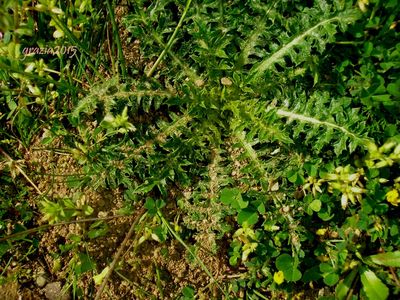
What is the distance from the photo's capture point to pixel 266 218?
2.62 m

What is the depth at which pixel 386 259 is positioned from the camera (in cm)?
260

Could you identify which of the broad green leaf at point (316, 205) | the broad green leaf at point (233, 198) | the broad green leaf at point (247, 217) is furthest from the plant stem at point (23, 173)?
the broad green leaf at point (316, 205)

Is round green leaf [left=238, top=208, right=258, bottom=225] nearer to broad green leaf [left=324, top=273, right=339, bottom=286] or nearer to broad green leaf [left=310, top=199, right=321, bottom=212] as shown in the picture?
broad green leaf [left=310, top=199, right=321, bottom=212]

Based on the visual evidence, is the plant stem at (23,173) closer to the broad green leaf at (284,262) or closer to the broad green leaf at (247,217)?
the broad green leaf at (247,217)

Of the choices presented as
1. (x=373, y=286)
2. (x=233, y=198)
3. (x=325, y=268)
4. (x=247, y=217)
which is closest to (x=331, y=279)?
(x=325, y=268)

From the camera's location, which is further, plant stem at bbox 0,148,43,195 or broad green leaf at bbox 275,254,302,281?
plant stem at bbox 0,148,43,195

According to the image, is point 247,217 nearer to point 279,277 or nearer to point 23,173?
point 279,277

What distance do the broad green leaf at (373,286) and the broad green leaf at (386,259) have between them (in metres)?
0.07

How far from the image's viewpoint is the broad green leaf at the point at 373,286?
8.35 feet

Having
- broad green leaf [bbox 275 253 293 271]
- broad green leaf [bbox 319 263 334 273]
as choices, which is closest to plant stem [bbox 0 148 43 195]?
broad green leaf [bbox 275 253 293 271]

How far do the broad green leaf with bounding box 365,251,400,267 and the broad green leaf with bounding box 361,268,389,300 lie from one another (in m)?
0.07

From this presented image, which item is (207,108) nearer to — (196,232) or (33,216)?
(196,232)

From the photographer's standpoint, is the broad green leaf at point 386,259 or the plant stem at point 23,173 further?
the plant stem at point 23,173

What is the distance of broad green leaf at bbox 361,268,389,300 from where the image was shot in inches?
100
